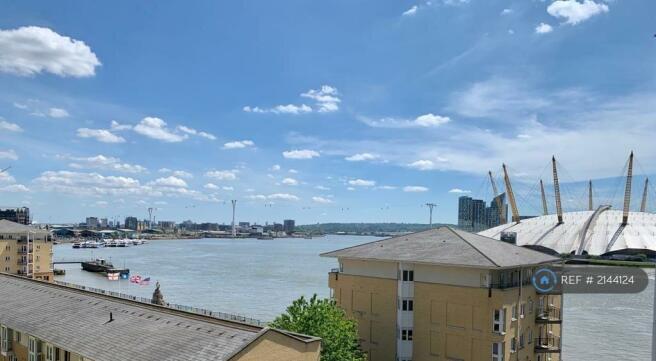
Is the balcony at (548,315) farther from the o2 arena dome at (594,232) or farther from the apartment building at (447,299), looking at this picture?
the o2 arena dome at (594,232)

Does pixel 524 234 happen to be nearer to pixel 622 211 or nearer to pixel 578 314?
pixel 622 211

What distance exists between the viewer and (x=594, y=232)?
162250mm

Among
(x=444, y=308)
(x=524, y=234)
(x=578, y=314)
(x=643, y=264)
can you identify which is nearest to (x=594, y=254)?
(x=643, y=264)

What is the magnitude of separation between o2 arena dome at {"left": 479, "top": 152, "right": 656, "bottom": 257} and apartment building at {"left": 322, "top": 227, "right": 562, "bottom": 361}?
394 ft

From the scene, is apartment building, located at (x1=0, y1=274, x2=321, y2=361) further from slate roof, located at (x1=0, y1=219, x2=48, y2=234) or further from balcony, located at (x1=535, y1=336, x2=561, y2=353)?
slate roof, located at (x1=0, y1=219, x2=48, y2=234)

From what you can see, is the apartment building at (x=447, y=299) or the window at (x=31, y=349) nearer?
the window at (x=31, y=349)

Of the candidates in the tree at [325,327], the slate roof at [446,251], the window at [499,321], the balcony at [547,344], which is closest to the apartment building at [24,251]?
the slate roof at [446,251]

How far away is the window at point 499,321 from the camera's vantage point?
3186 cm

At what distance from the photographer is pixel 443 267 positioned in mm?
34062

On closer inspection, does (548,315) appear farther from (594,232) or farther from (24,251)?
(594,232)

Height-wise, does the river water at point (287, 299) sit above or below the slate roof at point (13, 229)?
below

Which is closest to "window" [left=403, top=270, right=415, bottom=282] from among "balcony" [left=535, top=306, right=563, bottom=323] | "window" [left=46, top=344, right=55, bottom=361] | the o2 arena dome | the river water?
"balcony" [left=535, top=306, right=563, bottom=323]

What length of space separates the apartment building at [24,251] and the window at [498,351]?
7815cm

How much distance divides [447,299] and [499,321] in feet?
11.1
